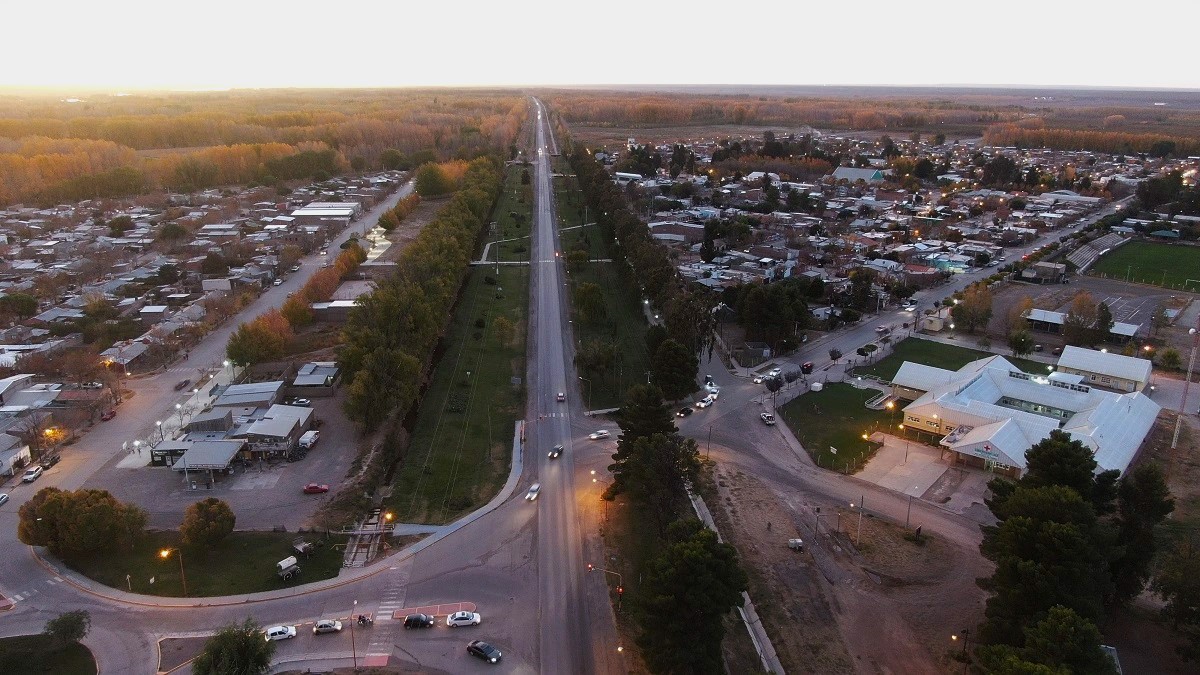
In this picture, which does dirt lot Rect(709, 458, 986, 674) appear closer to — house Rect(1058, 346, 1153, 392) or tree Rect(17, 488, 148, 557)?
house Rect(1058, 346, 1153, 392)

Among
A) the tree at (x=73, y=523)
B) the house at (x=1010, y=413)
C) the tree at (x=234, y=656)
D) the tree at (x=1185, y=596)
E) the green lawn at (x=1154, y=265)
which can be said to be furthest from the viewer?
the green lawn at (x=1154, y=265)

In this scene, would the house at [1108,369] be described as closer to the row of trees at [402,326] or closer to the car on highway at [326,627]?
the row of trees at [402,326]

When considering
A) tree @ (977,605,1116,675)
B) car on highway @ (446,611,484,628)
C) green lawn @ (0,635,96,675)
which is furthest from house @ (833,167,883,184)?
green lawn @ (0,635,96,675)

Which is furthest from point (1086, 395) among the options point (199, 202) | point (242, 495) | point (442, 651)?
point (199, 202)

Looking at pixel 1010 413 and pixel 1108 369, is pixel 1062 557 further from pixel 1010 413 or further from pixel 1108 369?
pixel 1108 369

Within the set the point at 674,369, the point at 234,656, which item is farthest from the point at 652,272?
the point at 234,656

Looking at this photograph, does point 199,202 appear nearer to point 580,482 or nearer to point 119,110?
point 580,482

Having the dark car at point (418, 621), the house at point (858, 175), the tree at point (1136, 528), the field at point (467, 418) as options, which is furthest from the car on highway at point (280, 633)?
the house at point (858, 175)
